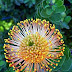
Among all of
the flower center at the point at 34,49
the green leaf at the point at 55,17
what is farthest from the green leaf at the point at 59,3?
the flower center at the point at 34,49

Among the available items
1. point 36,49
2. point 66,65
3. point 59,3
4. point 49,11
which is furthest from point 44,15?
point 66,65

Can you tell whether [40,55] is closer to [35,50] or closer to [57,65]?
[35,50]

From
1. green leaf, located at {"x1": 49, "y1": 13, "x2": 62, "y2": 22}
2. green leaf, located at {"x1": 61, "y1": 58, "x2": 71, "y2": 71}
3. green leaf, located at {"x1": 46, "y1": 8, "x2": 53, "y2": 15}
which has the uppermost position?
green leaf, located at {"x1": 46, "y1": 8, "x2": 53, "y2": 15}

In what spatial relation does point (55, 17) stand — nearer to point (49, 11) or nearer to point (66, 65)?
point (49, 11)

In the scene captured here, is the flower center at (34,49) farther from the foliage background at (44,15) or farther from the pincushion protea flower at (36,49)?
the foliage background at (44,15)

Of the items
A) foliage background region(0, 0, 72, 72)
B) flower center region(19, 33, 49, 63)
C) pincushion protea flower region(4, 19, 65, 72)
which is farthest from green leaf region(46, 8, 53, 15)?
flower center region(19, 33, 49, 63)

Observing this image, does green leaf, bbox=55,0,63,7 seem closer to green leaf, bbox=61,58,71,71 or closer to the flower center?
the flower center

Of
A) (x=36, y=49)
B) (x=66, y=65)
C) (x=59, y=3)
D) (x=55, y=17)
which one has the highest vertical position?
(x=59, y=3)
